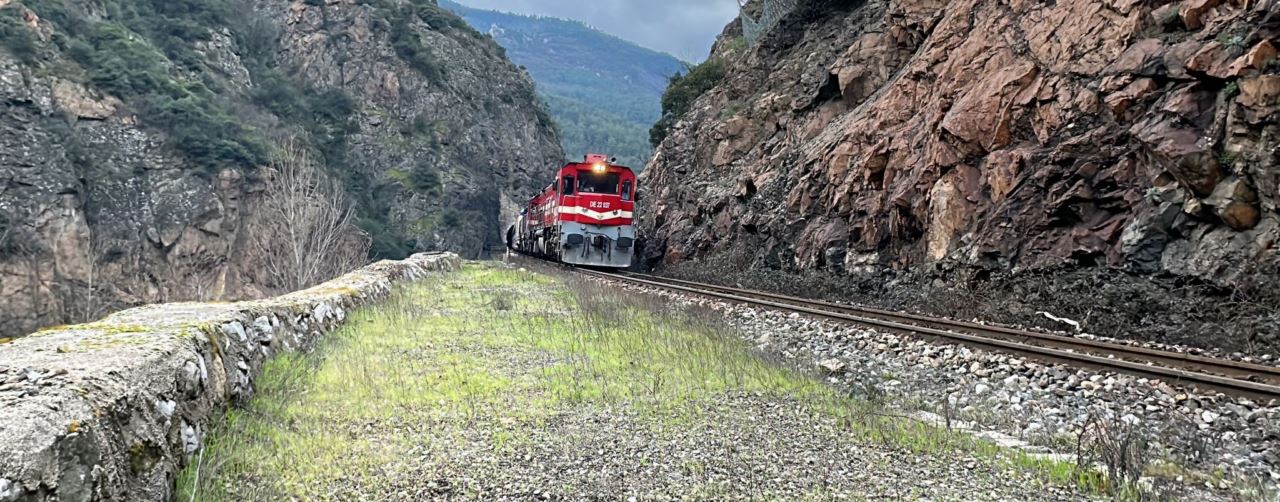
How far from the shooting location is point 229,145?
47.5 m

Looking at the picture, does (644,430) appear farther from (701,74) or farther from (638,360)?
(701,74)

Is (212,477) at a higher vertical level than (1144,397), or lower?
lower

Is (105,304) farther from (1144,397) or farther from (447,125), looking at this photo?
(1144,397)

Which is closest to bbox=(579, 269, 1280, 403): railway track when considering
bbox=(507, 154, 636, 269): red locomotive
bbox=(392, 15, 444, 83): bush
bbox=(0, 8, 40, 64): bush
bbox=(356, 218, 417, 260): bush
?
bbox=(507, 154, 636, 269): red locomotive

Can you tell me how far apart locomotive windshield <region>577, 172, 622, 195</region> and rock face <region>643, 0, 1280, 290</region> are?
4200 millimetres

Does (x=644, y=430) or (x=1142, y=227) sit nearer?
(x=644, y=430)

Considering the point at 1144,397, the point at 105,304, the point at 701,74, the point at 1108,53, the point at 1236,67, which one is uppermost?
the point at 701,74

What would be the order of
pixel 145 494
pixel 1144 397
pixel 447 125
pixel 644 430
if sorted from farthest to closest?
pixel 447 125 < pixel 1144 397 < pixel 644 430 < pixel 145 494

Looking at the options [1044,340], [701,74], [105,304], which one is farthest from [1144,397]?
[105,304]

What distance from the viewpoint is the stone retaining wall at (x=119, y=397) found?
295cm

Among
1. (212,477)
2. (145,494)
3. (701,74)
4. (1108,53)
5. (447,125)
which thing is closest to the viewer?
(145,494)

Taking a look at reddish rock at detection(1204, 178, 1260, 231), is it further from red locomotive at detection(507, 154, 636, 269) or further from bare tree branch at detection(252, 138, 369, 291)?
bare tree branch at detection(252, 138, 369, 291)

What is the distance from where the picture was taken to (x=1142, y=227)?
10.4 metres

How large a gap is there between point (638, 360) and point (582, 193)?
18526mm
